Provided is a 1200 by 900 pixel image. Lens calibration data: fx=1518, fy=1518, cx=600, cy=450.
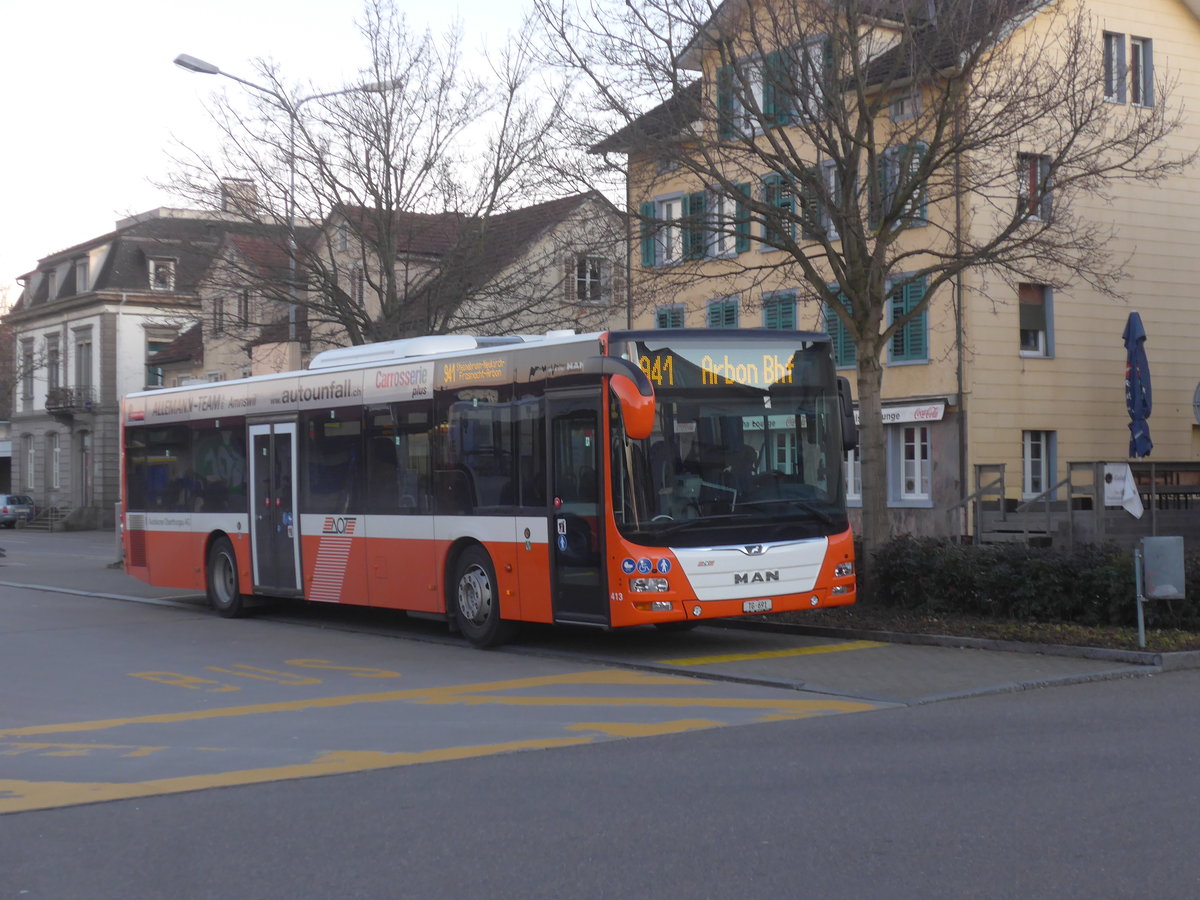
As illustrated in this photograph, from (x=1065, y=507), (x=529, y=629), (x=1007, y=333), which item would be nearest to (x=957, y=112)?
(x=529, y=629)

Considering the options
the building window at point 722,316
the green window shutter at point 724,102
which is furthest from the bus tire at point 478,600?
the building window at point 722,316

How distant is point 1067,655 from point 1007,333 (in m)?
21.1

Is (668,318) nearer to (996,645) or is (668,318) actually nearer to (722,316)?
(722,316)

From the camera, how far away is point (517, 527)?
14836 millimetres

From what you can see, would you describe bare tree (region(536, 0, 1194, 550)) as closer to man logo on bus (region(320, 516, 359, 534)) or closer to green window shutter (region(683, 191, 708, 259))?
green window shutter (region(683, 191, 708, 259))

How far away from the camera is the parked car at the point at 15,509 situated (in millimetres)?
66875

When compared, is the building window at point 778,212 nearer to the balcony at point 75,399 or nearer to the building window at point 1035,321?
the building window at point 1035,321

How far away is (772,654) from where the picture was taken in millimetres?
14523

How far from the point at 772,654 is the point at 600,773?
6027mm

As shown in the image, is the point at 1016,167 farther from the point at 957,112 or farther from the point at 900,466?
the point at 900,466

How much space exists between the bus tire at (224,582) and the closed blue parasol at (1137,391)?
50.9ft

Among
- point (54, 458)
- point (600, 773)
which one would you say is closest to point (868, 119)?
point (600, 773)

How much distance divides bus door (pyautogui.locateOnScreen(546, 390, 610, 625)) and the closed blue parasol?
1542 cm

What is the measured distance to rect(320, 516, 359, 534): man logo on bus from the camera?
17625 mm
